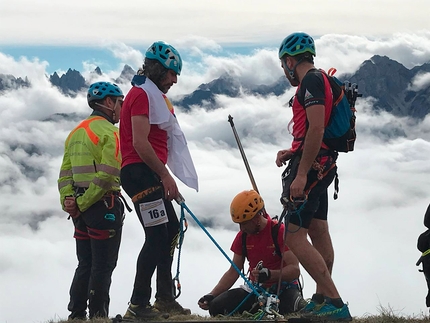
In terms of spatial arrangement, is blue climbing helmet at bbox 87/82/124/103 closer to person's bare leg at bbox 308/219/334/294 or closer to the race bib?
the race bib

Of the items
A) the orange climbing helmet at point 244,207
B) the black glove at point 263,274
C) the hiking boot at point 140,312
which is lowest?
the hiking boot at point 140,312

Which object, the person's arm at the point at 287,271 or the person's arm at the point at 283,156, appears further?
the person's arm at the point at 287,271

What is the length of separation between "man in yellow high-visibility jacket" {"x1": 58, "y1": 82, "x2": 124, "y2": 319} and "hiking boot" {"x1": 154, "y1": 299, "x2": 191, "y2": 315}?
111 cm

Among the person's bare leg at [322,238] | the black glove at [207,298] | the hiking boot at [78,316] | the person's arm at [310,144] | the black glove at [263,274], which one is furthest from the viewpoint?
the black glove at [207,298]

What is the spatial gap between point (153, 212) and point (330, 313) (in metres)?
2.48

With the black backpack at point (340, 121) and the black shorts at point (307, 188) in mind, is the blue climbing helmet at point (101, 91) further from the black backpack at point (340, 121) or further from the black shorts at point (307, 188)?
the black backpack at point (340, 121)

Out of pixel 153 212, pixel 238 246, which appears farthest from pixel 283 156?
pixel 238 246

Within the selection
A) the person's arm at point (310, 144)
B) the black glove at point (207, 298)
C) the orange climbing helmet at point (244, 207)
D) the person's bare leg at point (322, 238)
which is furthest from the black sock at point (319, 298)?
the black glove at point (207, 298)

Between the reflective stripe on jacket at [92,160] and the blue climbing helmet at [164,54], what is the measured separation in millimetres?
1798

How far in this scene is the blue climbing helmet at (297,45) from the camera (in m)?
7.88

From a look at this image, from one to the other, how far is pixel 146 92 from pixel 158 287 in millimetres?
2745

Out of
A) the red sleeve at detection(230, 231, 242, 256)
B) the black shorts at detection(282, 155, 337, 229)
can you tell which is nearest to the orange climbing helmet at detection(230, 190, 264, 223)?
the red sleeve at detection(230, 231, 242, 256)

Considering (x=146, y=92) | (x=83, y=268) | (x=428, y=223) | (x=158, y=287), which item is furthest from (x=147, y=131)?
(x=428, y=223)

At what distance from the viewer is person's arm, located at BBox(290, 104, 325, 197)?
7457 mm
